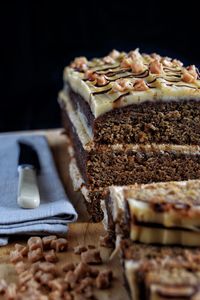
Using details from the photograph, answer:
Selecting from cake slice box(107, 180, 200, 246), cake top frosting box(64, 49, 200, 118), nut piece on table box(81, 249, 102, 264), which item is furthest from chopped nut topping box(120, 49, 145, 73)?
nut piece on table box(81, 249, 102, 264)

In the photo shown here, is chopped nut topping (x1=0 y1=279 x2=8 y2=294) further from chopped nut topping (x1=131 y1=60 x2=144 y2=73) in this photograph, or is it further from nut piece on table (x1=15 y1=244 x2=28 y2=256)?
chopped nut topping (x1=131 y1=60 x2=144 y2=73)

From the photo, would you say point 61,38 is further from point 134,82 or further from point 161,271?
point 161,271

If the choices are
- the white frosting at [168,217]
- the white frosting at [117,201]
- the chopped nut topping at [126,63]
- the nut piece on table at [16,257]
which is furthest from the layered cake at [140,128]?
Answer: the white frosting at [168,217]

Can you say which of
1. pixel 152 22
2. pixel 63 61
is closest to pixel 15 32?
pixel 63 61

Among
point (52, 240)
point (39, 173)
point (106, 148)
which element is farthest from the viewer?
point (39, 173)

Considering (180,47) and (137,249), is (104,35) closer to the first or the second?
(180,47)

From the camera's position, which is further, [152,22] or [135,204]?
[152,22]

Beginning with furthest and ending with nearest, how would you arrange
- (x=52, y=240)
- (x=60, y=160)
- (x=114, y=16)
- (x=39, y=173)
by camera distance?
1. (x=114, y=16)
2. (x=60, y=160)
3. (x=39, y=173)
4. (x=52, y=240)

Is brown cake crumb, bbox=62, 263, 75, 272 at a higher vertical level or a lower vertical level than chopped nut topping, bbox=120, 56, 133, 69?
lower
